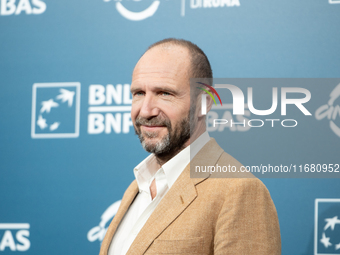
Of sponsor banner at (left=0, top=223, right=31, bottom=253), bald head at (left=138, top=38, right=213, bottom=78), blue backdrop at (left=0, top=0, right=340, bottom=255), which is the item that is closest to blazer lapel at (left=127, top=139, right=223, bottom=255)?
bald head at (left=138, top=38, right=213, bottom=78)

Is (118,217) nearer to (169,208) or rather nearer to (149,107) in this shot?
(169,208)

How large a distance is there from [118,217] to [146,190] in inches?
5.7

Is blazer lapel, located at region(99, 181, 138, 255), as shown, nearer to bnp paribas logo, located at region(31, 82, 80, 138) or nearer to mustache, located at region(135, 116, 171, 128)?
mustache, located at region(135, 116, 171, 128)

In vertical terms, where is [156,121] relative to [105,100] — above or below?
below

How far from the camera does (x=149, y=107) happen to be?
1218 millimetres

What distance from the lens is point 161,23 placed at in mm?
2305

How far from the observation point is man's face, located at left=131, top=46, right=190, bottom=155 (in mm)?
1223

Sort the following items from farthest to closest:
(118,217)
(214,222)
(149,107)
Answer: (118,217), (149,107), (214,222)

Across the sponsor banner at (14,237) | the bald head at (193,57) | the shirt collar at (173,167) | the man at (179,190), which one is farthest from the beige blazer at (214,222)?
the sponsor banner at (14,237)

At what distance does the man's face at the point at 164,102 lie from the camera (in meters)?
1.22

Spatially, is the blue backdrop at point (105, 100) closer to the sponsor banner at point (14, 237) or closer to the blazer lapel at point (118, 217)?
the sponsor banner at point (14, 237)

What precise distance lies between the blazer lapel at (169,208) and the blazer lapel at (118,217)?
216 mm

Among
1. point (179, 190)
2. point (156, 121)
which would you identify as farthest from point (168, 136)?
point (179, 190)

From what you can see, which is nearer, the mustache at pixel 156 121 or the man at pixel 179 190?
the man at pixel 179 190
